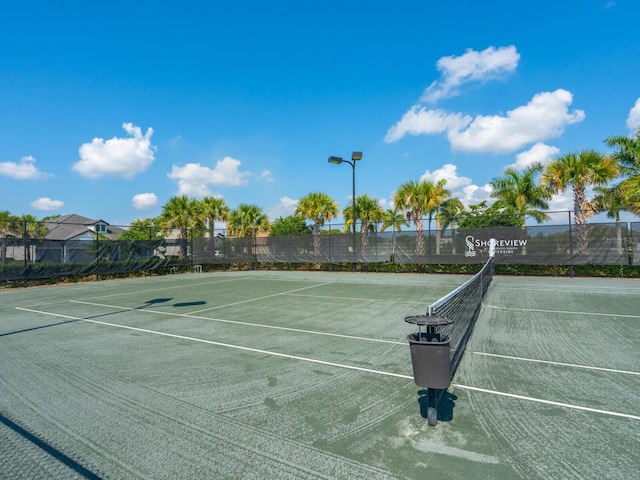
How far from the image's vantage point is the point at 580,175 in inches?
715

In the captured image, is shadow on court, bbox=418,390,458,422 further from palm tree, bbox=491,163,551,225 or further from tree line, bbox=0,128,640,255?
palm tree, bbox=491,163,551,225

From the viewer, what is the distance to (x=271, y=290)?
14273mm

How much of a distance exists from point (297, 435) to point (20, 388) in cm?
373

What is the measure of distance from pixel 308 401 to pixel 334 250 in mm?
18822

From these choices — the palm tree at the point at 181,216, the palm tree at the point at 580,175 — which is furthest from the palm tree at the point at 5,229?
the palm tree at the point at 580,175

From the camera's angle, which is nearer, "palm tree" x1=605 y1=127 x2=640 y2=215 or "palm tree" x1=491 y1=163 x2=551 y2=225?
"palm tree" x1=605 y1=127 x2=640 y2=215

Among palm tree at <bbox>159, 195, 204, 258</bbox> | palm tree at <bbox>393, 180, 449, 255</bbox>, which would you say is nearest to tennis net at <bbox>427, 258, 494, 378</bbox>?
palm tree at <bbox>393, 180, 449, 255</bbox>

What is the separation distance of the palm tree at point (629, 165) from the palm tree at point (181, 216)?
26.2 metres

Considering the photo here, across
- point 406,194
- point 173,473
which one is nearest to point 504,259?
point 406,194

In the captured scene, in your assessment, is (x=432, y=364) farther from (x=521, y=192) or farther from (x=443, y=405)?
(x=521, y=192)

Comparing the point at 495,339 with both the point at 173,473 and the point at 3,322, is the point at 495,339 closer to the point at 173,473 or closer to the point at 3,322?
the point at 173,473

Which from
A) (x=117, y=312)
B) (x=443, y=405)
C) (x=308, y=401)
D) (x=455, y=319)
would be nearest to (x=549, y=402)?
(x=443, y=405)

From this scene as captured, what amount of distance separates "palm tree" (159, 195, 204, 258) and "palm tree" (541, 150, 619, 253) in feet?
77.7

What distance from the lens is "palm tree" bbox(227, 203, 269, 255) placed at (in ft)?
97.2
